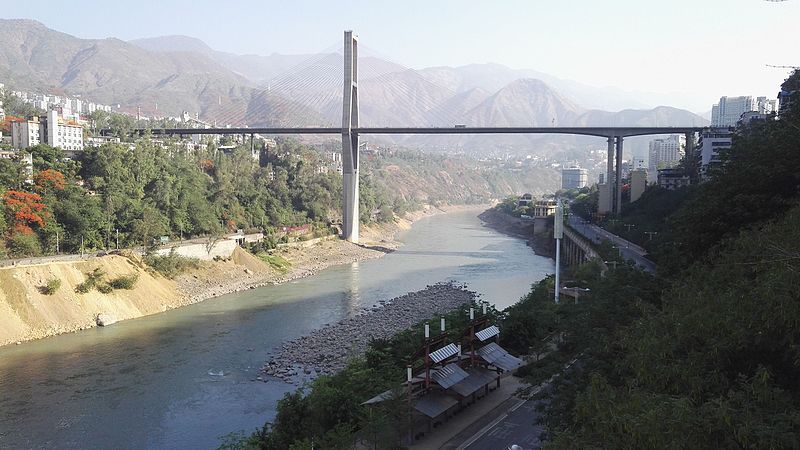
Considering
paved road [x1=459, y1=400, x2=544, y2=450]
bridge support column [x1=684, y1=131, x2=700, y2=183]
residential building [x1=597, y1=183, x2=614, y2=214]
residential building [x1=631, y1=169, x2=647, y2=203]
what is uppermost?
bridge support column [x1=684, y1=131, x2=700, y2=183]

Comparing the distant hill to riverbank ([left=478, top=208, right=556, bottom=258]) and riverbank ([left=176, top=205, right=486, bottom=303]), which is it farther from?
riverbank ([left=176, top=205, right=486, bottom=303])


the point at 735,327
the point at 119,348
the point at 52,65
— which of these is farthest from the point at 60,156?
the point at 52,65

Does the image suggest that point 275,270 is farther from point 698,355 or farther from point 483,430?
point 698,355

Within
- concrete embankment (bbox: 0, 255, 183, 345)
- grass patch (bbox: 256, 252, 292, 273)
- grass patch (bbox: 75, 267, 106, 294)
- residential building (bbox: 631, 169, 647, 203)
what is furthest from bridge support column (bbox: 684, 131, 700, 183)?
grass patch (bbox: 75, 267, 106, 294)

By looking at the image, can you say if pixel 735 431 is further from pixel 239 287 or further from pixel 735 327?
pixel 239 287

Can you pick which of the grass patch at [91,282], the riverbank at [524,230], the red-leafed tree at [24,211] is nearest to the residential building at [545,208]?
the riverbank at [524,230]

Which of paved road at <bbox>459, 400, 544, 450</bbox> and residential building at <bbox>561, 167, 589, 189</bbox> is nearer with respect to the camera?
paved road at <bbox>459, 400, 544, 450</bbox>

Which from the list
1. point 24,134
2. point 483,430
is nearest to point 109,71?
point 24,134
